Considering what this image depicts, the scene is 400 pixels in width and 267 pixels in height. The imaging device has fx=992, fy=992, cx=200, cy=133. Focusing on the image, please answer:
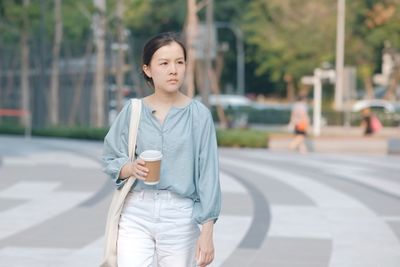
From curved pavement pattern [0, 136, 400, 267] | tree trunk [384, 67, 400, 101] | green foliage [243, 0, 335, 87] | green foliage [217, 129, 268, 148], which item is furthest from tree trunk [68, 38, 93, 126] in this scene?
curved pavement pattern [0, 136, 400, 267]

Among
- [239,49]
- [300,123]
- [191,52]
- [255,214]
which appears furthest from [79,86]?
[255,214]

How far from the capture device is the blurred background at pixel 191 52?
34.3 metres

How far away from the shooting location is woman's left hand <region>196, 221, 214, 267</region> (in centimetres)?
441

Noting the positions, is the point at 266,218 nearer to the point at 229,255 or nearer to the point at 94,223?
the point at 94,223

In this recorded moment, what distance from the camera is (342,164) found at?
20.6 metres

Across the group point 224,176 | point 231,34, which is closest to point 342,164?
point 224,176

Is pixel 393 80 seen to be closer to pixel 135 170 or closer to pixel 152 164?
pixel 135 170

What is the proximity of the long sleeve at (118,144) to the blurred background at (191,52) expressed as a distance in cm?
2345

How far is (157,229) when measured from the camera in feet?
14.6

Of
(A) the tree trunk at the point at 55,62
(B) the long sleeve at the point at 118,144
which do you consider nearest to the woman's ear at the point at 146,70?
(B) the long sleeve at the point at 118,144

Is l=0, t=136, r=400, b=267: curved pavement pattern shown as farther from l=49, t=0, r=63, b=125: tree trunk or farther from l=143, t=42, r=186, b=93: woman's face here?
l=49, t=0, r=63, b=125: tree trunk

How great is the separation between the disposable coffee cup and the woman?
0.25 m

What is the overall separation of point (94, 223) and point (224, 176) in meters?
6.51

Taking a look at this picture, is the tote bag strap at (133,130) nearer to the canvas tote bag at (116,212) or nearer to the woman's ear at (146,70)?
the canvas tote bag at (116,212)
